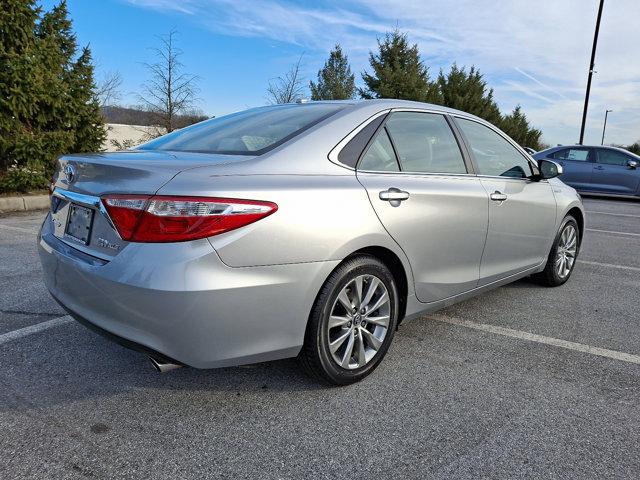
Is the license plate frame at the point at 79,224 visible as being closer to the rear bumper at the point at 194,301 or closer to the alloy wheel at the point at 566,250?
the rear bumper at the point at 194,301

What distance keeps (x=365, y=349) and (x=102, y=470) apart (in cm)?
136

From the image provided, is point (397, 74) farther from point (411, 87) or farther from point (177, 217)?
point (177, 217)

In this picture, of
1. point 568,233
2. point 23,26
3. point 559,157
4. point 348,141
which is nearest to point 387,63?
point 559,157

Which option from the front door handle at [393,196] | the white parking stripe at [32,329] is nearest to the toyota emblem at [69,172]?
the white parking stripe at [32,329]

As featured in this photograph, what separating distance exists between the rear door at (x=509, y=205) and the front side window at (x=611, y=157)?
1170 cm

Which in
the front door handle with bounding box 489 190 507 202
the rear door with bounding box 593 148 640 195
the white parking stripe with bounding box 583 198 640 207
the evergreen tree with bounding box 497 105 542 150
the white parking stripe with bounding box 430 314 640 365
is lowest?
the white parking stripe with bounding box 430 314 640 365

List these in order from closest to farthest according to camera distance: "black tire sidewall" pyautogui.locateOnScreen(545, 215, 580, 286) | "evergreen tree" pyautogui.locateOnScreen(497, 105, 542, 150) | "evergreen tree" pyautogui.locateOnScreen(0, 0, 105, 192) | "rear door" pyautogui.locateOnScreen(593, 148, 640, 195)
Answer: "black tire sidewall" pyautogui.locateOnScreen(545, 215, 580, 286) → "evergreen tree" pyautogui.locateOnScreen(0, 0, 105, 192) → "rear door" pyautogui.locateOnScreen(593, 148, 640, 195) → "evergreen tree" pyautogui.locateOnScreen(497, 105, 542, 150)

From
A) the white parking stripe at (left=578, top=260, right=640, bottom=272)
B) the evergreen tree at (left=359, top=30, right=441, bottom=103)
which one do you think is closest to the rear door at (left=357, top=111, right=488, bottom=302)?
Answer: the white parking stripe at (left=578, top=260, right=640, bottom=272)

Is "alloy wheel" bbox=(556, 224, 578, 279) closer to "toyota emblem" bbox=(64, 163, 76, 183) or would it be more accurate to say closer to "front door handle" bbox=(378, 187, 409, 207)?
"front door handle" bbox=(378, 187, 409, 207)

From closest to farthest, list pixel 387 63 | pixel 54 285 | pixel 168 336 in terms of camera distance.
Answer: pixel 168 336, pixel 54 285, pixel 387 63

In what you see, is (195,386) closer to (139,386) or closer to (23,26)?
(139,386)

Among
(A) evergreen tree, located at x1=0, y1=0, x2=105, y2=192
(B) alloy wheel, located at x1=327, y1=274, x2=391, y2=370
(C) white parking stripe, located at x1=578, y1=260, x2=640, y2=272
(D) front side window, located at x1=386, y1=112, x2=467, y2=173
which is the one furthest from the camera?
(A) evergreen tree, located at x1=0, y1=0, x2=105, y2=192

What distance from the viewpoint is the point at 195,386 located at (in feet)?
8.40

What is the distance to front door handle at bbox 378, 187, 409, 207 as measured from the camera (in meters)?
2.59
